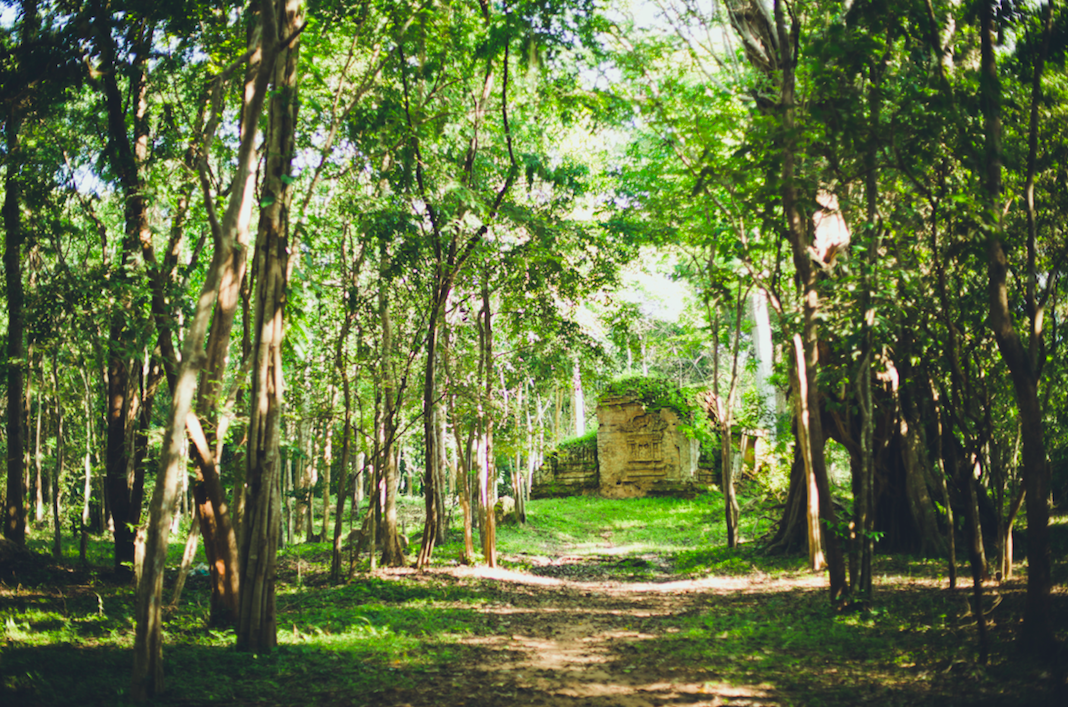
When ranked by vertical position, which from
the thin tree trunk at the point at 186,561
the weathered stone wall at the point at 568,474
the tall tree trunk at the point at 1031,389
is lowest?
the weathered stone wall at the point at 568,474

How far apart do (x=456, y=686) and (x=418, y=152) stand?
6429 millimetres

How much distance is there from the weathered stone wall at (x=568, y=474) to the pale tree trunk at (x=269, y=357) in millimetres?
21466

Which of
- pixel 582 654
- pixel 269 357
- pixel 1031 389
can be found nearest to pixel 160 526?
pixel 269 357

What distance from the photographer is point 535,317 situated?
1076 centimetres

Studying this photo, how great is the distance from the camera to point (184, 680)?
4.71 m

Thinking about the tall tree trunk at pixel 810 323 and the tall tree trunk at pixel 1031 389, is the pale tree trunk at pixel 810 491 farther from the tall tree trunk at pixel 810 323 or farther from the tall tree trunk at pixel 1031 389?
the tall tree trunk at pixel 1031 389

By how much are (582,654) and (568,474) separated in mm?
20950

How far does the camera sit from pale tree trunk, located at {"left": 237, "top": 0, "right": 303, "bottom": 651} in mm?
5324

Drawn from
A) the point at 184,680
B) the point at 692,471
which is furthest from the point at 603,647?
the point at 692,471

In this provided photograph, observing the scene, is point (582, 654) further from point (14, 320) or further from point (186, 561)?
point (14, 320)

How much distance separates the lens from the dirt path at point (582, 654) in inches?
182

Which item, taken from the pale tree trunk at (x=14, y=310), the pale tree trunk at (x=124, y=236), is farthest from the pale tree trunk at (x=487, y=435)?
the pale tree trunk at (x=14, y=310)

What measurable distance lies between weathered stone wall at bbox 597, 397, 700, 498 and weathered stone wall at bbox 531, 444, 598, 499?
593 millimetres

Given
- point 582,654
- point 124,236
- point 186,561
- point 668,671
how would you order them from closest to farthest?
1. point 668,671
2. point 582,654
3. point 186,561
4. point 124,236
